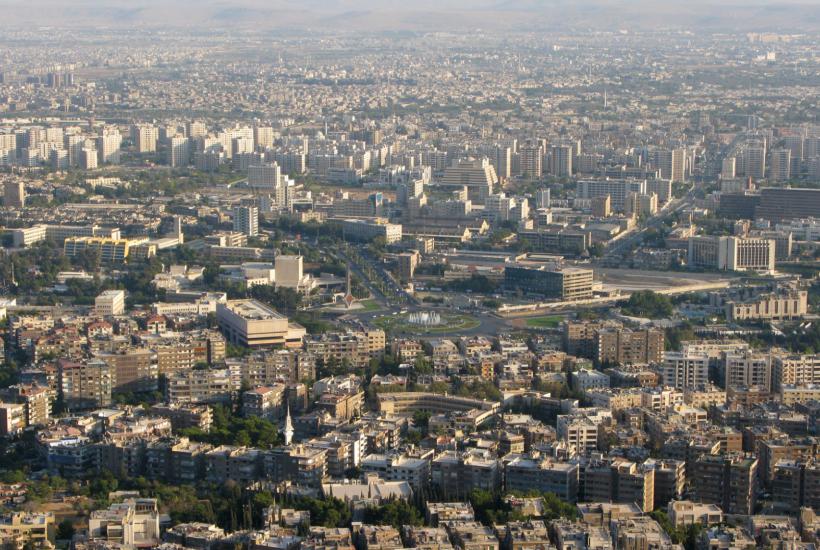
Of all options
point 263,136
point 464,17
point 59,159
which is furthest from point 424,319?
point 464,17

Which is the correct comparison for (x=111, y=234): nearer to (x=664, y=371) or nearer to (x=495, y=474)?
(x=664, y=371)

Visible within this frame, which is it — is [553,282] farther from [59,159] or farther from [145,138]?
[145,138]

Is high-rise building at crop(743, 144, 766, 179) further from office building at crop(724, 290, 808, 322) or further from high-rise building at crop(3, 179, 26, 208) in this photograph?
office building at crop(724, 290, 808, 322)

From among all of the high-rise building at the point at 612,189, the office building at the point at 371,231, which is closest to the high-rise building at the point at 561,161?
the high-rise building at the point at 612,189

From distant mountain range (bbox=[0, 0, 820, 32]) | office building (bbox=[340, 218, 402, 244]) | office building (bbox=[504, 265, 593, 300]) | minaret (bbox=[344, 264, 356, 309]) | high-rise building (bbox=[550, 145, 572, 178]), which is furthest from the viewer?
distant mountain range (bbox=[0, 0, 820, 32])

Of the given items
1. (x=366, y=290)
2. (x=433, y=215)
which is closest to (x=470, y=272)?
(x=366, y=290)

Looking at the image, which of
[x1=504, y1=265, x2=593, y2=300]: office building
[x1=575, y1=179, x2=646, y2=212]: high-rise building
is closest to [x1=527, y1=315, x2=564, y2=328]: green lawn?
[x1=504, y1=265, x2=593, y2=300]: office building

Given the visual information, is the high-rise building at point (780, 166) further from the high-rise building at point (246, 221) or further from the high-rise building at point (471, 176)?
the high-rise building at point (246, 221)
